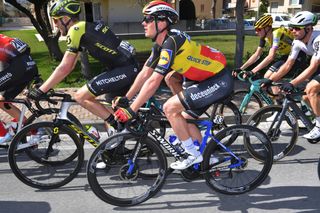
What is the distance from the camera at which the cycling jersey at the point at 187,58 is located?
135 inches

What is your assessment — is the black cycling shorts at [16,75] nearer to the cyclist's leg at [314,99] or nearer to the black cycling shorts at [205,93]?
the black cycling shorts at [205,93]

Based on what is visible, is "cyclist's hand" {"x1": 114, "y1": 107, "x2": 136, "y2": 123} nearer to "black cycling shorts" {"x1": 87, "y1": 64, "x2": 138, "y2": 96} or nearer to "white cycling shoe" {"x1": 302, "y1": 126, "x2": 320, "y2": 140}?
"black cycling shorts" {"x1": 87, "y1": 64, "x2": 138, "y2": 96}

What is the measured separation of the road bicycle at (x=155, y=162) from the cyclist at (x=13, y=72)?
5.64 ft

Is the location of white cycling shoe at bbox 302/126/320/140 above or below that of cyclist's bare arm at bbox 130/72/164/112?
below

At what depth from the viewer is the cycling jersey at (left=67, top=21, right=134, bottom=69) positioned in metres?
4.04

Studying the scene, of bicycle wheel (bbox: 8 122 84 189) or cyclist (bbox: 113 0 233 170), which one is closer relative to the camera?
cyclist (bbox: 113 0 233 170)

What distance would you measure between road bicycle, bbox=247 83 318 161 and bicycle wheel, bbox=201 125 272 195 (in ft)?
2.10

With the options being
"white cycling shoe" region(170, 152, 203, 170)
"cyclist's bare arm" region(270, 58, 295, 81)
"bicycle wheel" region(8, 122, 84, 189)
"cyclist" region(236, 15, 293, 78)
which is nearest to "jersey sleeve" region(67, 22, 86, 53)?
"bicycle wheel" region(8, 122, 84, 189)

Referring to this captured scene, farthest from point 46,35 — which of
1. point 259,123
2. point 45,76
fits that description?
point 259,123

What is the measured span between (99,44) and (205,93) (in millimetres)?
1466

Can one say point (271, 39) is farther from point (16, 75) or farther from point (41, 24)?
point (41, 24)

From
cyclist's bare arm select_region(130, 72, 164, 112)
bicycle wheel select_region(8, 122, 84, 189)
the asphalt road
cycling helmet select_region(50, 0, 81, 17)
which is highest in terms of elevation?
cycling helmet select_region(50, 0, 81, 17)

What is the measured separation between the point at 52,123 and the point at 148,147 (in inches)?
47.9

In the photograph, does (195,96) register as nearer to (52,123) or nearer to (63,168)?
(52,123)
